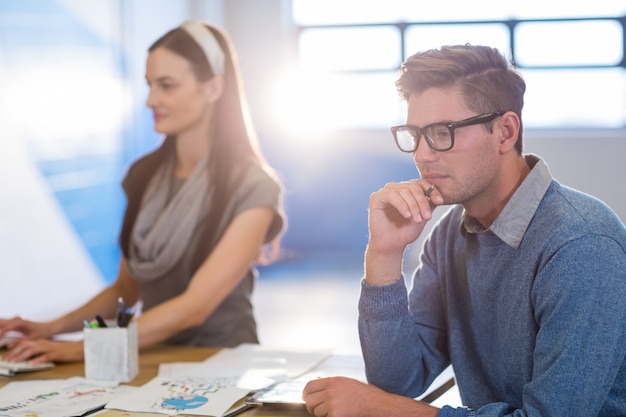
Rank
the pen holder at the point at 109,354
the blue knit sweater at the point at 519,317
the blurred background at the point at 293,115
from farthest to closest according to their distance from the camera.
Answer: the blurred background at the point at 293,115 < the pen holder at the point at 109,354 < the blue knit sweater at the point at 519,317

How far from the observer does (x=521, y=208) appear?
156 centimetres

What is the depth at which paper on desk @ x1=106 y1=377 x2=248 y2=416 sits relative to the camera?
1577 millimetres

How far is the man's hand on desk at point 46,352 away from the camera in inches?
76.0

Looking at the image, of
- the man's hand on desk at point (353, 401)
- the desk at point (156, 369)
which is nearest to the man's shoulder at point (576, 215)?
the man's hand on desk at point (353, 401)

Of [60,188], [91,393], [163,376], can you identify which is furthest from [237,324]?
[60,188]

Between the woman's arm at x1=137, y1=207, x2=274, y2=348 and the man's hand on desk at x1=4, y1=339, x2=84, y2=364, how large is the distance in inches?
6.4

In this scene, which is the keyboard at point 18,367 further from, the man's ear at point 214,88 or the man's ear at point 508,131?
the man's ear at point 508,131

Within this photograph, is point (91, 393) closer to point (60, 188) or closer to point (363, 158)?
point (60, 188)

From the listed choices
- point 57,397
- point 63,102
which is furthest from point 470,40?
point 57,397

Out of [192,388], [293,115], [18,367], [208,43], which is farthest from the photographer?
[293,115]

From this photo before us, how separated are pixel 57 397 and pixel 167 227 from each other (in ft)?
2.46

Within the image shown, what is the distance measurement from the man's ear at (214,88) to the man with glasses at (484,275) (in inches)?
33.8

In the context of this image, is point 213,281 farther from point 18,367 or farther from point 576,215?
point 576,215

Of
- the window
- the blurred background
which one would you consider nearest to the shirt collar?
the blurred background
